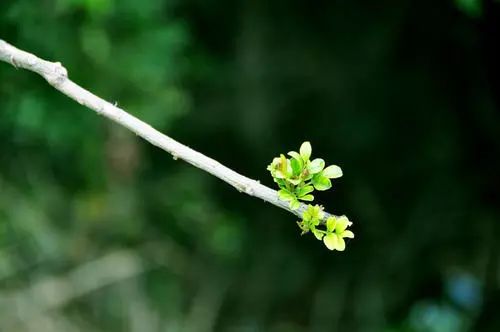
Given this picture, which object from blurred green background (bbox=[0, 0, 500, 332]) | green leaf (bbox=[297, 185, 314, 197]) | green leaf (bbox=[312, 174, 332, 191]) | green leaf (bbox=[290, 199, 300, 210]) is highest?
blurred green background (bbox=[0, 0, 500, 332])

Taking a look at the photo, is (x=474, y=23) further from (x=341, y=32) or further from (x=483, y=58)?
(x=341, y=32)

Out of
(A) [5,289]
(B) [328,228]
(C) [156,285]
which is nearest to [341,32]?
(C) [156,285]

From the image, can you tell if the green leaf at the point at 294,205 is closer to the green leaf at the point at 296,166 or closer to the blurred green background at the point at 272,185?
the green leaf at the point at 296,166

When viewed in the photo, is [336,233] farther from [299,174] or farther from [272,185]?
[272,185]

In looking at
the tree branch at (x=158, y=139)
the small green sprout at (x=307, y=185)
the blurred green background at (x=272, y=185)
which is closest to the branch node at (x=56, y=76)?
the tree branch at (x=158, y=139)

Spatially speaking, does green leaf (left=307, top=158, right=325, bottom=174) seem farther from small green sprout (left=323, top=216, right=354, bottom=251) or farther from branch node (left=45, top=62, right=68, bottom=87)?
branch node (left=45, top=62, right=68, bottom=87)

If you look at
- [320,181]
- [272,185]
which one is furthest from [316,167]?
[272,185]

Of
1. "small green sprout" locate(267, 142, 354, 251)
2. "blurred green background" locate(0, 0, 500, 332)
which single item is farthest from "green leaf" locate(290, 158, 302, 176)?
"blurred green background" locate(0, 0, 500, 332)
